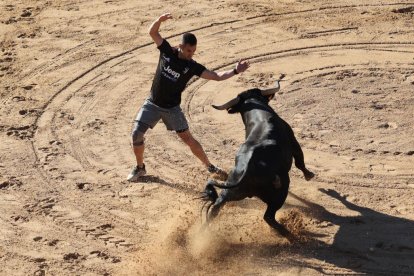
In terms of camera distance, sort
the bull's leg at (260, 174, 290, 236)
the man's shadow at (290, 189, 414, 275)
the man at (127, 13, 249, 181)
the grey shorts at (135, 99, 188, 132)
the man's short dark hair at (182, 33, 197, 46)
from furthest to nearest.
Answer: the grey shorts at (135, 99, 188, 132), the man at (127, 13, 249, 181), the man's short dark hair at (182, 33, 197, 46), the bull's leg at (260, 174, 290, 236), the man's shadow at (290, 189, 414, 275)

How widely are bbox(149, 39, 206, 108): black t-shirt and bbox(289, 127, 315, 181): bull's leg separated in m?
1.37

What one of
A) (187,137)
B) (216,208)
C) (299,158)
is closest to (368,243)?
(299,158)

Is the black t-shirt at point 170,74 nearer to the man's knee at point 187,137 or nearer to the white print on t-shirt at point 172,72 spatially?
the white print on t-shirt at point 172,72

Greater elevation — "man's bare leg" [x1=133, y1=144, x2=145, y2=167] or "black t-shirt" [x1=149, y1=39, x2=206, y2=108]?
"black t-shirt" [x1=149, y1=39, x2=206, y2=108]

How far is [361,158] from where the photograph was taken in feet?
32.5

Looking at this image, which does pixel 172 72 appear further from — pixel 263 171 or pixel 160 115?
pixel 263 171

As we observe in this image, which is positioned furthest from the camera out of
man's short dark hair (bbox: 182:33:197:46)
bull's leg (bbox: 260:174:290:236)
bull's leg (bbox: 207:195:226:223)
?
man's short dark hair (bbox: 182:33:197:46)

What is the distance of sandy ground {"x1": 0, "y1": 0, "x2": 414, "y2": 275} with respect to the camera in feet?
26.8

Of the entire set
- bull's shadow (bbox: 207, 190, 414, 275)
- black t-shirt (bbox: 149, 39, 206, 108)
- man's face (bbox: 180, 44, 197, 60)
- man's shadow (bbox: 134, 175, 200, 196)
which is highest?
man's face (bbox: 180, 44, 197, 60)

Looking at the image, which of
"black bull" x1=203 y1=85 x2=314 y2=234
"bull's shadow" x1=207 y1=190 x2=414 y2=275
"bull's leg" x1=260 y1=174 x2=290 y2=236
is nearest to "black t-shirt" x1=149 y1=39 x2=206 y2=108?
"black bull" x1=203 y1=85 x2=314 y2=234

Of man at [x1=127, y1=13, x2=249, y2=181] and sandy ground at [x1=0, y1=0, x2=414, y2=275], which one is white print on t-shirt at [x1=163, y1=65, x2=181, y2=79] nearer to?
man at [x1=127, y1=13, x2=249, y2=181]

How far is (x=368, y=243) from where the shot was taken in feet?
26.7

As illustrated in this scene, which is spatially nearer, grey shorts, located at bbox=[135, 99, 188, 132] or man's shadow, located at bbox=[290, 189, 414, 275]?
man's shadow, located at bbox=[290, 189, 414, 275]

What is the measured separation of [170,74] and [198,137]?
1.93 meters
